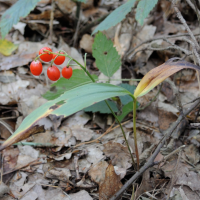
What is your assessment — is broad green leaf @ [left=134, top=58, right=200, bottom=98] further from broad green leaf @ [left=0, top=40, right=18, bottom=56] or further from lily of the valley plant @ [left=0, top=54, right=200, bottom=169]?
broad green leaf @ [left=0, top=40, right=18, bottom=56]

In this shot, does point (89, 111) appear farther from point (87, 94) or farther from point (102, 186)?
point (87, 94)

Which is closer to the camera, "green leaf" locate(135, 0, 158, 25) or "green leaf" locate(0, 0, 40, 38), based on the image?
"green leaf" locate(135, 0, 158, 25)

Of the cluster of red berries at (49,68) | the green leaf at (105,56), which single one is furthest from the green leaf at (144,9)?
the cluster of red berries at (49,68)

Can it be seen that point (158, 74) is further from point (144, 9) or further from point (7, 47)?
point (7, 47)

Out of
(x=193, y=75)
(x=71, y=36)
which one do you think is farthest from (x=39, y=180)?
(x=71, y=36)

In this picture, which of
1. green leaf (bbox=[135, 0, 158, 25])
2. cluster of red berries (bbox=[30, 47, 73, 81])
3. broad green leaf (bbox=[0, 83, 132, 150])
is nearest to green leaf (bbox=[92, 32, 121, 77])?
green leaf (bbox=[135, 0, 158, 25])

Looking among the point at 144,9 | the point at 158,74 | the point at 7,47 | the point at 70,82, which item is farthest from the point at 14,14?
the point at 158,74
